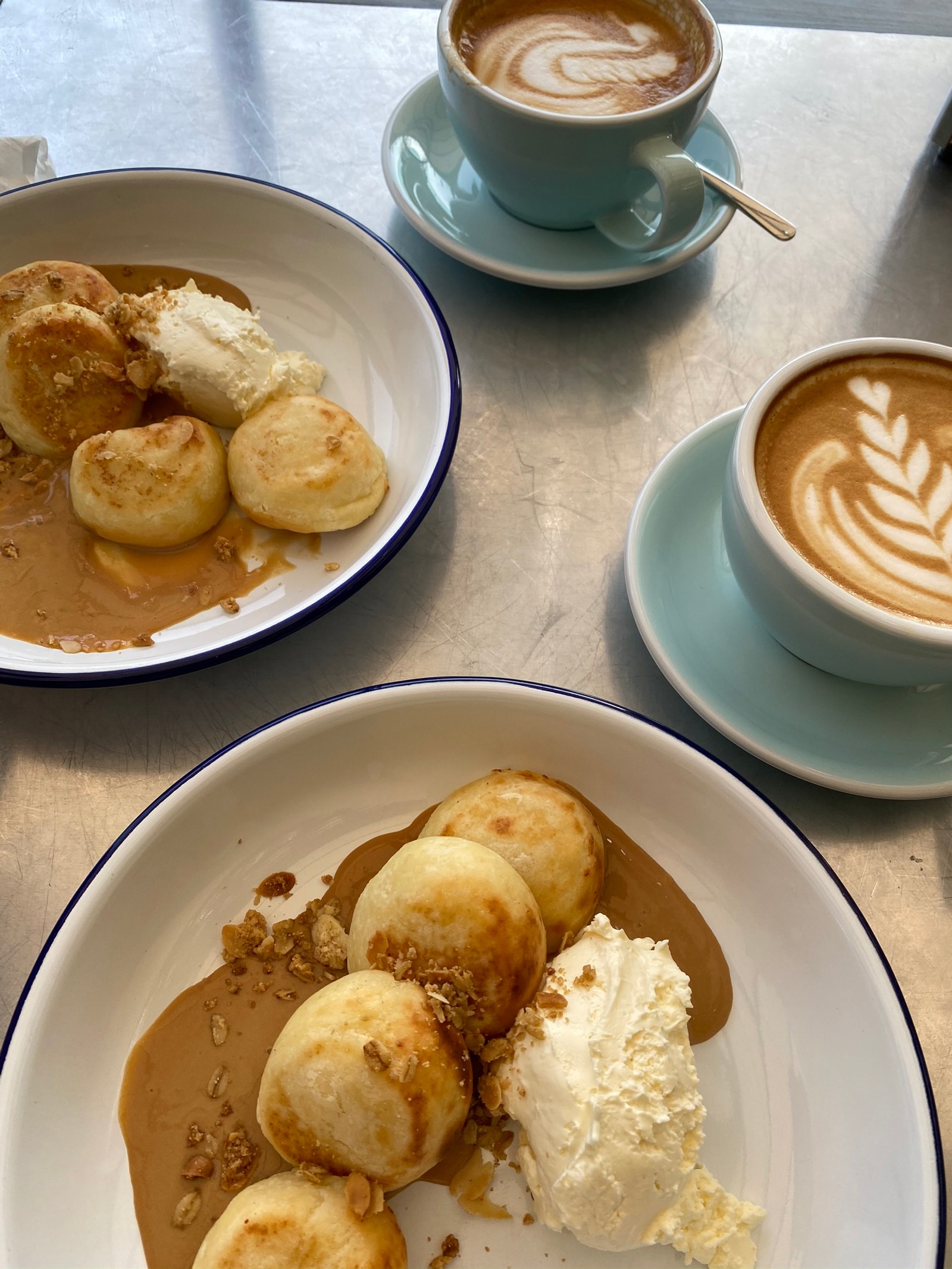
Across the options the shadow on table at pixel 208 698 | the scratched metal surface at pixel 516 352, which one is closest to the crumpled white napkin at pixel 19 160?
the scratched metal surface at pixel 516 352

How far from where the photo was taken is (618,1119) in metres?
0.61

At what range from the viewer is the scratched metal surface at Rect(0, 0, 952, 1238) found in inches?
32.6

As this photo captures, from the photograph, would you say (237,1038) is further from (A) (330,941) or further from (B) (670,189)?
(B) (670,189)

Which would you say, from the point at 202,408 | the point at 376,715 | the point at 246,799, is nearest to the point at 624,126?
the point at 202,408

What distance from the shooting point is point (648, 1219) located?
2.03 feet

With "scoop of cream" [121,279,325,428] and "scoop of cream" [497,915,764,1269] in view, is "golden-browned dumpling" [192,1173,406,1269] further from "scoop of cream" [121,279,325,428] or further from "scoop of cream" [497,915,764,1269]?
"scoop of cream" [121,279,325,428]

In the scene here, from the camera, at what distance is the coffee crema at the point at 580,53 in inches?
40.6

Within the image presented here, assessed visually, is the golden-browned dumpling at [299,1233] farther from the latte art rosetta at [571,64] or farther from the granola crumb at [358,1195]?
the latte art rosetta at [571,64]

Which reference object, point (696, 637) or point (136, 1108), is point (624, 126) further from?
point (136, 1108)

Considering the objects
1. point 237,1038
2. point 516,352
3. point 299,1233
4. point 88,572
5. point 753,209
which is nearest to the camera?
point 299,1233

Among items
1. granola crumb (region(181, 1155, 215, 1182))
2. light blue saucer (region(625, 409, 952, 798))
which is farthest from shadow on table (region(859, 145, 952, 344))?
granola crumb (region(181, 1155, 215, 1182))

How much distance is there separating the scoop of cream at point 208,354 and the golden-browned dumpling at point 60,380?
43 millimetres

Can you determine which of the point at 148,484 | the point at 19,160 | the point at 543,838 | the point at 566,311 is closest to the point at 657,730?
the point at 543,838

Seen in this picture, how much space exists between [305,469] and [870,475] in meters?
0.52
